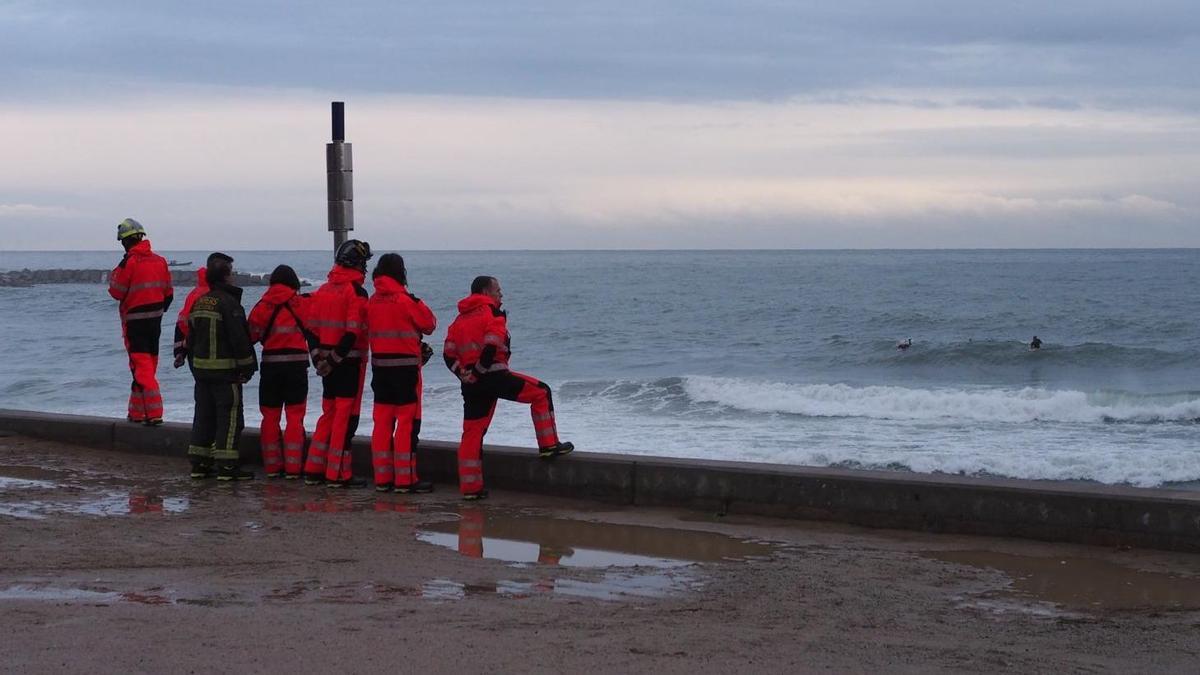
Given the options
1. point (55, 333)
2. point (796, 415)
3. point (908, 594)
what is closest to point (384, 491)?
point (908, 594)

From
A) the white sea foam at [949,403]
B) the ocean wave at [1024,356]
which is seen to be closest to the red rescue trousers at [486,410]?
the white sea foam at [949,403]

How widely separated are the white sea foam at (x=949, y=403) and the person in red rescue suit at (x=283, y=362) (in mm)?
14898

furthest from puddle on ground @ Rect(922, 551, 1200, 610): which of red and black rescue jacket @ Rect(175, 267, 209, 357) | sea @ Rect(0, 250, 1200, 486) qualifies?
sea @ Rect(0, 250, 1200, 486)

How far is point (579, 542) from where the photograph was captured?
8.00 meters

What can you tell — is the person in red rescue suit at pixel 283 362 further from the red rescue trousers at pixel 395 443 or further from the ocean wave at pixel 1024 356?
the ocean wave at pixel 1024 356

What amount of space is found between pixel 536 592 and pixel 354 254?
3.63 meters

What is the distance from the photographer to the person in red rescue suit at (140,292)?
35.7 ft

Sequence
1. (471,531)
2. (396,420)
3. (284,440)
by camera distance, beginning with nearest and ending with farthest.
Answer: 1. (471,531)
2. (396,420)
3. (284,440)

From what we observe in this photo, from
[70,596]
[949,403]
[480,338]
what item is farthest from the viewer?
[949,403]

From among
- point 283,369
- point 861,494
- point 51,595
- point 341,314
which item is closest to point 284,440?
point 283,369

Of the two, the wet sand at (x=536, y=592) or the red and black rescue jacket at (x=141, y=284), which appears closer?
the wet sand at (x=536, y=592)

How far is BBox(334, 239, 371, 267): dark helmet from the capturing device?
941cm

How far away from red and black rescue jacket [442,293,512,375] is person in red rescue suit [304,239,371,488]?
2.47 ft

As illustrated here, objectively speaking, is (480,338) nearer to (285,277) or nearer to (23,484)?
(285,277)
